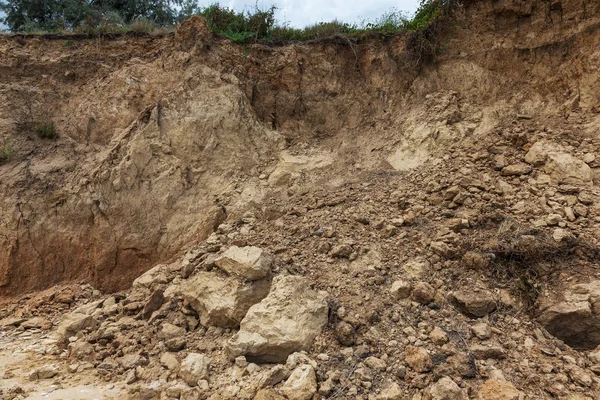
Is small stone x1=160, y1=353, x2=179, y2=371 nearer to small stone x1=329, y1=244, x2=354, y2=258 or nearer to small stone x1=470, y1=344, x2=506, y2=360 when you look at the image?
small stone x1=329, y1=244, x2=354, y2=258

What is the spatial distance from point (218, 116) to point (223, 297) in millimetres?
3479

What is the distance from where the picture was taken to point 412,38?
6.31 metres

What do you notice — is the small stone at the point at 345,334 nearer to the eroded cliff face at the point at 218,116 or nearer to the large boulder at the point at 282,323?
the large boulder at the point at 282,323

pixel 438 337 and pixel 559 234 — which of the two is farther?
pixel 559 234

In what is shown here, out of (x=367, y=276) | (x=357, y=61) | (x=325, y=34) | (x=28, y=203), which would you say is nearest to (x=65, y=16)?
(x=28, y=203)

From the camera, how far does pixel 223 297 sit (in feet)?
12.7

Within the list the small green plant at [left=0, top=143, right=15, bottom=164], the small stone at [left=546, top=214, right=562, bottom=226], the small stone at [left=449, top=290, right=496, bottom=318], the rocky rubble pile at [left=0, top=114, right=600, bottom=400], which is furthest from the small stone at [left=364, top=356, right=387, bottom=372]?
the small green plant at [left=0, top=143, right=15, bottom=164]

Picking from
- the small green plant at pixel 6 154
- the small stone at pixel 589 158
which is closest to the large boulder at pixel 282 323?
the small stone at pixel 589 158

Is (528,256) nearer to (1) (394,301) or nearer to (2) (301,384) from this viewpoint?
(1) (394,301)

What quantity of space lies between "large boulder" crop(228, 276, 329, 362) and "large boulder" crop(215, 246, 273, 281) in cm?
24

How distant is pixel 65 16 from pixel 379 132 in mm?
9905

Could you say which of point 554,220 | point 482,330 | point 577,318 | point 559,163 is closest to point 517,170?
point 559,163

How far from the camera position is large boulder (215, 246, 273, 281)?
389cm

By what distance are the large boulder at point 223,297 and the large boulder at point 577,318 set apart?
262 cm
